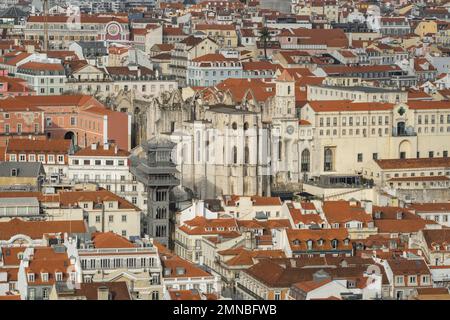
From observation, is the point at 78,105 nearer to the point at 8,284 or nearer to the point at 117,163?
the point at 117,163

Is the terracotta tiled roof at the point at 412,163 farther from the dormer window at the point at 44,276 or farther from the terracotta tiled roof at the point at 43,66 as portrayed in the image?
the dormer window at the point at 44,276

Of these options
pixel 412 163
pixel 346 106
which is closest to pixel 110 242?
pixel 412 163

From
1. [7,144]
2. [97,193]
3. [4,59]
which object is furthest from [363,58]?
[97,193]

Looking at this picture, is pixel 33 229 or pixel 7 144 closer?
pixel 33 229

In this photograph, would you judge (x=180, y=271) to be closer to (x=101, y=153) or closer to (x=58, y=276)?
(x=58, y=276)

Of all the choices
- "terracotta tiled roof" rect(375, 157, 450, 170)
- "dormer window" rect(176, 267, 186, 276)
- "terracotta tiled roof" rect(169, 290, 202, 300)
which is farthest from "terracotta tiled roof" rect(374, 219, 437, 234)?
"terracotta tiled roof" rect(375, 157, 450, 170)

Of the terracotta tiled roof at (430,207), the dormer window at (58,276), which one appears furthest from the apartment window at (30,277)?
the terracotta tiled roof at (430,207)
